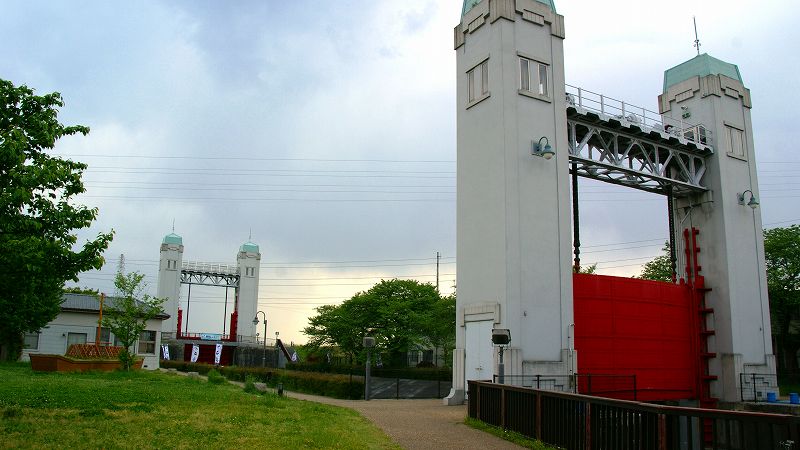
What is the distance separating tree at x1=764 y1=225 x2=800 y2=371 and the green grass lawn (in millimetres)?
38272

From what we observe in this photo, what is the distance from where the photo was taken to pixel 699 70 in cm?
3297

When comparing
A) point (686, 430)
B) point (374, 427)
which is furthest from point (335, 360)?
point (686, 430)

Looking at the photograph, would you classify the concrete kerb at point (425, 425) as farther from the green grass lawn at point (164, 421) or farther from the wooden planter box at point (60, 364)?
the wooden planter box at point (60, 364)

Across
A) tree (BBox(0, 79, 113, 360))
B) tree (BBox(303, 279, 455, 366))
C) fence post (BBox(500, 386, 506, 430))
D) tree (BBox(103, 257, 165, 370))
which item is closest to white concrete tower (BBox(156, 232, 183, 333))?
tree (BBox(303, 279, 455, 366))

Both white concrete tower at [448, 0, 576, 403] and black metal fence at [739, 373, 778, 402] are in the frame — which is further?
black metal fence at [739, 373, 778, 402]

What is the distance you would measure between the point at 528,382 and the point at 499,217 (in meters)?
5.75

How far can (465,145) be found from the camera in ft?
83.6

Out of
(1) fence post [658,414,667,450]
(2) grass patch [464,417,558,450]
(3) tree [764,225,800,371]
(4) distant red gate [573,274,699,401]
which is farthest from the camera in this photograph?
(3) tree [764,225,800,371]

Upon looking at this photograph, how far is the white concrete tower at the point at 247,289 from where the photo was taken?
76.0 m

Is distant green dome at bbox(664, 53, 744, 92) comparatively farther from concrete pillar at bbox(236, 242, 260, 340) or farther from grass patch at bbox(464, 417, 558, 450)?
concrete pillar at bbox(236, 242, 260, 340)

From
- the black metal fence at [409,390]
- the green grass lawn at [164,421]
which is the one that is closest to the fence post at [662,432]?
the green grass lawn at [164,421]

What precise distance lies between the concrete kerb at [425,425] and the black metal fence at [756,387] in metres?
15.6

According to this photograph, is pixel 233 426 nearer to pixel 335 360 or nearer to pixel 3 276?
pixel 3 276

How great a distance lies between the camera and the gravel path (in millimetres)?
12398
